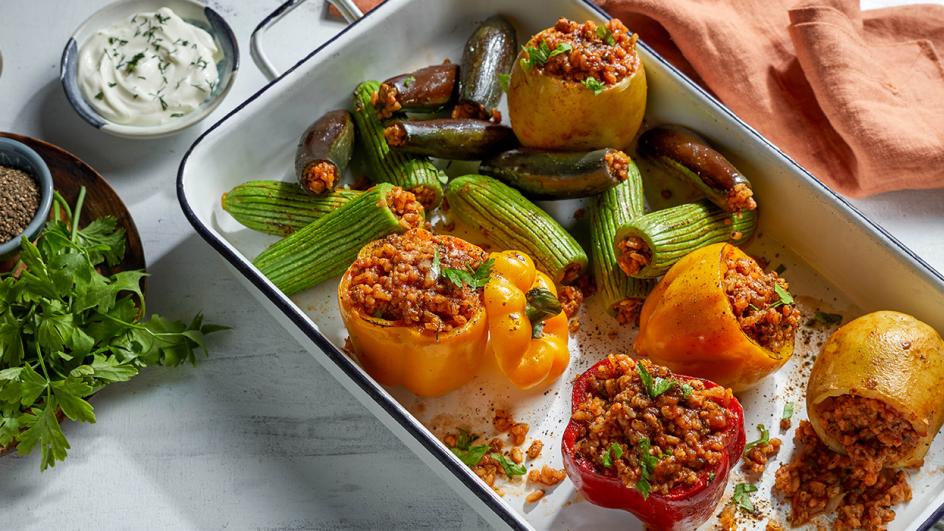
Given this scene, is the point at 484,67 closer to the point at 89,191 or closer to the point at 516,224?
the point at 516,224

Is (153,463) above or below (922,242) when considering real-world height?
below

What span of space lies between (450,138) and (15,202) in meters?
1.40

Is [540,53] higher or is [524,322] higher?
[540,53]

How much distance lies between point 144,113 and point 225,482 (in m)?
1.33

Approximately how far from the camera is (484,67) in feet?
11.5

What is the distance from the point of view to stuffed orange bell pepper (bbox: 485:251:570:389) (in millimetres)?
2996

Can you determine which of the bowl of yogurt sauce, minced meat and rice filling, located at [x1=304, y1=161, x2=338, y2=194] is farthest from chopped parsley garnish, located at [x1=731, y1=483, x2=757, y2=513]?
the bowl of yogurt sauce

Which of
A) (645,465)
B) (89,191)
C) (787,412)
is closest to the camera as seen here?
(645,465)

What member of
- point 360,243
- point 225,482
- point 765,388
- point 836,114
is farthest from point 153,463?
point 836,114

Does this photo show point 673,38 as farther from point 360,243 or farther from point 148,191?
point 148,191

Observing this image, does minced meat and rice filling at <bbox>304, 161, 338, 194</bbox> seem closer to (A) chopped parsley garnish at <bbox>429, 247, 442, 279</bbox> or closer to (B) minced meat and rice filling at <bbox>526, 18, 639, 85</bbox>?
(A) chopped parsley garnish at <bbox>429, 247, 442, 279</bbox>

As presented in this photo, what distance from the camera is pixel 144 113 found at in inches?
145

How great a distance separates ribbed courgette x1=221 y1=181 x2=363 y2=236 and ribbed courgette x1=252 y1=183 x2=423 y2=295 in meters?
0.07

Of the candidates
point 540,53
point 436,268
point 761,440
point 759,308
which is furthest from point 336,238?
point 761,440
